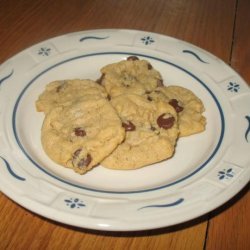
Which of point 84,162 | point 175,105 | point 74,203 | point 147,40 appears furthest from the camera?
point 147,40

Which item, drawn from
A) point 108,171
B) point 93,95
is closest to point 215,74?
point 93,95

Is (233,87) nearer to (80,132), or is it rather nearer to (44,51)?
(80,132)

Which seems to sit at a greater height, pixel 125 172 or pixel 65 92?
pixel 65 92

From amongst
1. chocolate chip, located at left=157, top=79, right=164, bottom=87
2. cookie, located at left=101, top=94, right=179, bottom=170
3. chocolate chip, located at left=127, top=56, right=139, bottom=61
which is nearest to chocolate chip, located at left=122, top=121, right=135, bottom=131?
cookie, located at left=101, top=94, right=179, bottom=170

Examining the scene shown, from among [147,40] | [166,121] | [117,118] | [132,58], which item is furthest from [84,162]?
[147,40]

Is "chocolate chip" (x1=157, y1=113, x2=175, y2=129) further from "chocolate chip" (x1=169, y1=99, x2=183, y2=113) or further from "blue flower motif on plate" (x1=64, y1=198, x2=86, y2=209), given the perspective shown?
"blue flower motif on plate" (x1=64, y1=198, x2=86, y2=209)

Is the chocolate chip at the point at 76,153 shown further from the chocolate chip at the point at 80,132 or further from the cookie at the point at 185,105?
the cookie at the point at 185,105

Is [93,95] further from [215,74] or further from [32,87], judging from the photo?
[215,74]
